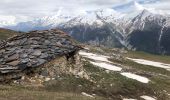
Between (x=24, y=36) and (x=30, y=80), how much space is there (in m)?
7.54

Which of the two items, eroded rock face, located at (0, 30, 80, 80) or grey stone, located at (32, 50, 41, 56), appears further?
grey stone, located at (32, 50, 41, 56)

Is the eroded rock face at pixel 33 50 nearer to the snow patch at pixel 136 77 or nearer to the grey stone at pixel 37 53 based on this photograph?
the grey stone at pixel 37 53

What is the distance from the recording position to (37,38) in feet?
173

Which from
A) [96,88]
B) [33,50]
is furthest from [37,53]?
[96,88]

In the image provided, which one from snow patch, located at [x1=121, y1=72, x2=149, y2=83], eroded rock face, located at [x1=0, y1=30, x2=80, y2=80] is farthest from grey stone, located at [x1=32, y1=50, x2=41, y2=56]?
snow patch, located at [x1=121, y1=72, x2=149, y2=83]

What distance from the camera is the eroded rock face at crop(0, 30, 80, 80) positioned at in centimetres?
4854

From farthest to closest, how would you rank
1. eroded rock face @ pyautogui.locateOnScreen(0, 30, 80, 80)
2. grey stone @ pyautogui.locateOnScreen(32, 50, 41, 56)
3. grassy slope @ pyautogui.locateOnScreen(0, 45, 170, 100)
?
grey stone @ pyautogui.locateOnScreen(32, 50, 41, 56), eroded rock face @ pyautogui.locateOnScreen(0, 30, 80, 80), grassy slope @ pyautogui.locateOnScreen(0, 45, 170, 100)

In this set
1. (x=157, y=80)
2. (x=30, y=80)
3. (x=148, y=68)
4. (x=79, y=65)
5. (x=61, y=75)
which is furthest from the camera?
(x=148, y=68)

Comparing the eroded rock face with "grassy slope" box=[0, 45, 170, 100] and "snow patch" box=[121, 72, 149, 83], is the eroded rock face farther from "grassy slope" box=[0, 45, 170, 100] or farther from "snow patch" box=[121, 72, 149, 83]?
"snow patch" box=[121, 72, 149, 83]

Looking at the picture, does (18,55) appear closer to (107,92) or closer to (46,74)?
(46,74)

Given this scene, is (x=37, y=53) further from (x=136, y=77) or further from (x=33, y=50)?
(x=136, y=77)

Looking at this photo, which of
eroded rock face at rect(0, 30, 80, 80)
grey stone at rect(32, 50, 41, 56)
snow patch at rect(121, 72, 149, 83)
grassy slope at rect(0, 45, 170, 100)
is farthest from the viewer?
snow patch at rect(121, 72, 149, 83)

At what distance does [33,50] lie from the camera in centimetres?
5066

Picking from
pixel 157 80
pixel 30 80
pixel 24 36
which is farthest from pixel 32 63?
pixel 157 80
